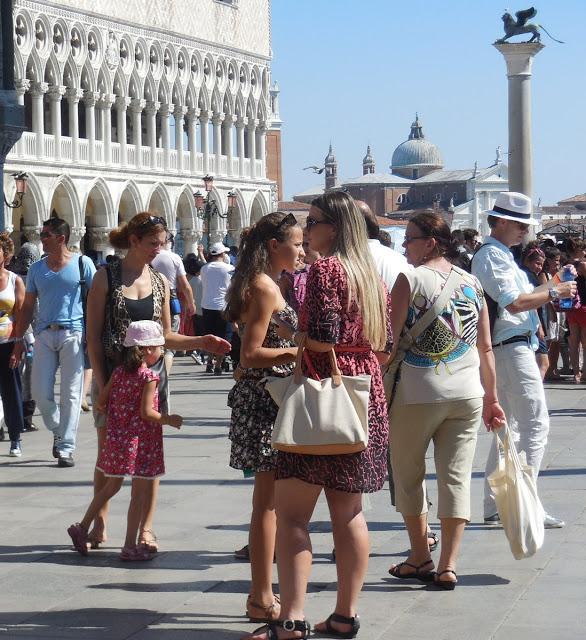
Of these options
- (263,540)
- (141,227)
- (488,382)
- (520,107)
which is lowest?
(263,540)

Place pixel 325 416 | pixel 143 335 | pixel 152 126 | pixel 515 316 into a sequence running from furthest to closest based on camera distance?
1. pixel 152 126
2. pixel 515 316
3. pixel 143 335
4. pixel 325 416

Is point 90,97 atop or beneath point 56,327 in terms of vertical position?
atop

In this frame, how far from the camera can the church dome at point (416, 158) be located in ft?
497

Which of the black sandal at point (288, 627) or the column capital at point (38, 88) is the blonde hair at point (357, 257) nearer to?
the black sandal at point (288, 627)

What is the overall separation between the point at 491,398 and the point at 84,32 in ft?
124

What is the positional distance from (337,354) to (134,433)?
5.26 ft

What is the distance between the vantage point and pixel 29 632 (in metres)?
4.83

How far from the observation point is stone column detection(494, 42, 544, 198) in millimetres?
23797

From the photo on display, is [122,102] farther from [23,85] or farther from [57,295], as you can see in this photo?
[57,295]

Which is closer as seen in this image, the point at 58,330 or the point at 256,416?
the point at 256,416

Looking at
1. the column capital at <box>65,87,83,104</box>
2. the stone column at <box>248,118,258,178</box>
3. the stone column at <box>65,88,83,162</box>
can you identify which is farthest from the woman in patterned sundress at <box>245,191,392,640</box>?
the stone column at <box>248,118,258,178</box>

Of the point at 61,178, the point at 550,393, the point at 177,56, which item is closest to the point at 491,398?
the point at 550,393

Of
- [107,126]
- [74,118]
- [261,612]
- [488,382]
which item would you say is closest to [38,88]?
[74,118]

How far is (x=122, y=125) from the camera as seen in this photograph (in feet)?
149
